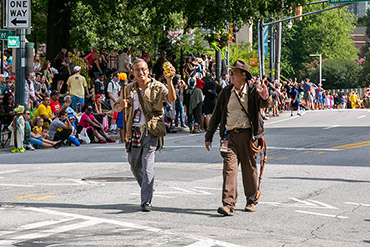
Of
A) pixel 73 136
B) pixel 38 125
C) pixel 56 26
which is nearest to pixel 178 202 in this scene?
pixel 38 125

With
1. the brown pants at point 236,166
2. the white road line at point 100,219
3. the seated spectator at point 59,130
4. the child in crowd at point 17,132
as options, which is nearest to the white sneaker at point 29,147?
the child in crowd at point 17,132

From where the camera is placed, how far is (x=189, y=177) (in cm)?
1345

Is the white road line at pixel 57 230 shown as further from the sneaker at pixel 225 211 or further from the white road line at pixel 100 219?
the sneaker at pixel 225 211

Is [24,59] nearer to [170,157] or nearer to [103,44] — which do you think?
[170,157]

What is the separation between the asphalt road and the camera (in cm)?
793

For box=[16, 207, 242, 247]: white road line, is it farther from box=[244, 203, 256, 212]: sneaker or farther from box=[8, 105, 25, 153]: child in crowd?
box=[8, 105, 25, 153]: child in crowd

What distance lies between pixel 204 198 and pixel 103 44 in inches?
1388

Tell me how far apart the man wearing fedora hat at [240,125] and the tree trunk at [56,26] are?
20.1 meters

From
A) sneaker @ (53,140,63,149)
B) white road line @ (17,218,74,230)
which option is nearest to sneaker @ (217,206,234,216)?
white road line @ (17,218,74,230)

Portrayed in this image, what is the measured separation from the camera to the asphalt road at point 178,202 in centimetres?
793

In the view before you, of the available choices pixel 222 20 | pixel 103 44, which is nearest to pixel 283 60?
pixel 103 44

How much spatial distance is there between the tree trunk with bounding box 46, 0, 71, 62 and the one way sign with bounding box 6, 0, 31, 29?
7.95 meters

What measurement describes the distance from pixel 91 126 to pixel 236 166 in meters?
13.9

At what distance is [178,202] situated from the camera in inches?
411
